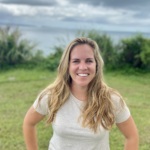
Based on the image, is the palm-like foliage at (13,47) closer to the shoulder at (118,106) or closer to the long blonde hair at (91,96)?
the long blonde hair at (91,96)

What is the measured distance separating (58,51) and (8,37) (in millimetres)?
1155

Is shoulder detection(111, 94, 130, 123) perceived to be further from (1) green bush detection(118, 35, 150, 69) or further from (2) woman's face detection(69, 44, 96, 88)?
(1) green bush detection(118, 35, 150, 69)

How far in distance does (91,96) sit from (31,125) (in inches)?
16.6

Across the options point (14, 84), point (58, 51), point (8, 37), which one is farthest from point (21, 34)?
point (14, 84)

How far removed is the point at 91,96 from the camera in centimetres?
188

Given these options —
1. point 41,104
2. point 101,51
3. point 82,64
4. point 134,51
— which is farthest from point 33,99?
point 82,64

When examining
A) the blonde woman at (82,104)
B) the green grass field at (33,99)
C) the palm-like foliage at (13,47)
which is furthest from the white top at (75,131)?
the palm-like foliage at (13,47)

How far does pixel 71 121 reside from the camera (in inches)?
71.4

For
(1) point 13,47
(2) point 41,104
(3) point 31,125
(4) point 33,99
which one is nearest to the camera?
(2) point 41,104

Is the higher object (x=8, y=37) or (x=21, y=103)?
(x=8, y=37)

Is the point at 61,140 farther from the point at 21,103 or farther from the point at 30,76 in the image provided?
the point at 30,76

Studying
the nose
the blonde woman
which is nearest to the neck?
the blonde woman

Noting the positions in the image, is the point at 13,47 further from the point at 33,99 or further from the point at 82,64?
the point at 82,64

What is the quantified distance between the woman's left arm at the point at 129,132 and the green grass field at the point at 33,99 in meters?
1.59
